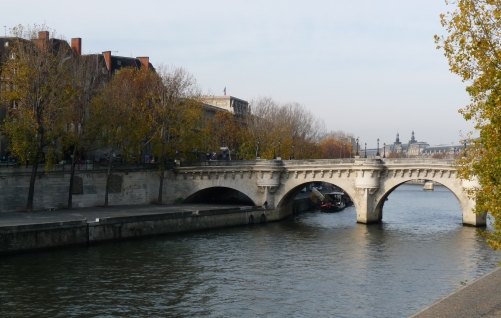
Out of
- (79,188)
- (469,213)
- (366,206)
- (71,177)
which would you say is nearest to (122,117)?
(79,188)

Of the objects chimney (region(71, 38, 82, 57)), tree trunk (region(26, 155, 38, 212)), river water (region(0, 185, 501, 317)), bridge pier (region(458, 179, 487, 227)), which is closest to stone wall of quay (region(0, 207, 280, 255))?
river water (region(0, 185, 501, 317))

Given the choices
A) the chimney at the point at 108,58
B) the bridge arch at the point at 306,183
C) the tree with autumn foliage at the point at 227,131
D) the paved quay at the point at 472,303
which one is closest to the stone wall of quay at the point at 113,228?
the bridge arch at the point at 306,183

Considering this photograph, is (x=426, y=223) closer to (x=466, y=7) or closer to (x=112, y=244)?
(x=112, y=244)

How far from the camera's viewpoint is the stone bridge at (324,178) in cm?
6236

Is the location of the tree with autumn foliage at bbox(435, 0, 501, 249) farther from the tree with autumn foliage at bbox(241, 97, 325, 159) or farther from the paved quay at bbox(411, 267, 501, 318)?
the tree with autumn foliage at bbox(241, 97, 325, 159)

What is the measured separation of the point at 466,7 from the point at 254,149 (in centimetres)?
6833

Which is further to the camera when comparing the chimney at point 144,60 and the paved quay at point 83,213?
the chimney at point 144,60

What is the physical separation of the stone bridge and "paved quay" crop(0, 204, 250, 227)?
3.51 metres

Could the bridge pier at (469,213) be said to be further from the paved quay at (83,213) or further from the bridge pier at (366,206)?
the paved quay at (83,213)

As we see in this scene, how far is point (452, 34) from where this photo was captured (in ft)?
72.0

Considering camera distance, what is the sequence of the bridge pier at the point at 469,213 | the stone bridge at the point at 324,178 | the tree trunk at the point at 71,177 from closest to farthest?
1. the tree trunk at the point at 71,177
2. the bridge pier at the point at 469,213
3. the stone bridge at the point at 324,178

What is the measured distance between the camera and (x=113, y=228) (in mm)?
49875

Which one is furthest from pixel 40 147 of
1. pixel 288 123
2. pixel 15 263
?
pixel 288 123

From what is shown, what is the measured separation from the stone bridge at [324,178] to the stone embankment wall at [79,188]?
364cm
